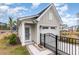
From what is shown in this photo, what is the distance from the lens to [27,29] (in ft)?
11.0

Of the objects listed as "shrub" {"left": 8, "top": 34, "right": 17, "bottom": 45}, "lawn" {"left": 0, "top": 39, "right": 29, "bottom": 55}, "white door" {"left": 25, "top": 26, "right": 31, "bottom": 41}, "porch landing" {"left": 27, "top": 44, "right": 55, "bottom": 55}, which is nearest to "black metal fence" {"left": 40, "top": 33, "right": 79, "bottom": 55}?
"porch landing" {"left": 27, "top": 44, "right": 55, "bottom": 55}

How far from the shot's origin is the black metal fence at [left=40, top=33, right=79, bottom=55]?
3199 millimetres

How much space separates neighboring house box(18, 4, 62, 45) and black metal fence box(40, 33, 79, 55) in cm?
10

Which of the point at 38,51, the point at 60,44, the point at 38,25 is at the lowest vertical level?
the point at 38,51

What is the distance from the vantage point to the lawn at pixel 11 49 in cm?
330

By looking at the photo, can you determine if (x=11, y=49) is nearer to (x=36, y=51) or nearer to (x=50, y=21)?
(x=36, y=51)

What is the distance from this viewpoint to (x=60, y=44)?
10.7ft

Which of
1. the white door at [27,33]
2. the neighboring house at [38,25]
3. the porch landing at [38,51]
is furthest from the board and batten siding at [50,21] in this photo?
the porch landing at [38,51]

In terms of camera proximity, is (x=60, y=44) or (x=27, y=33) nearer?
(x=60, y=44)

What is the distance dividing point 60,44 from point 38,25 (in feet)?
1.78

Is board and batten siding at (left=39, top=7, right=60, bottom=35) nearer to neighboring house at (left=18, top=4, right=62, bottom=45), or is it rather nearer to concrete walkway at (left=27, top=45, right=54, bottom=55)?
neighboring house at (left=18, top=4, right=62, bottom=45)

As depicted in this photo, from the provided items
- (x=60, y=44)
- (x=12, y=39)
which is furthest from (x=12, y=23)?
(x=60, y=44)
